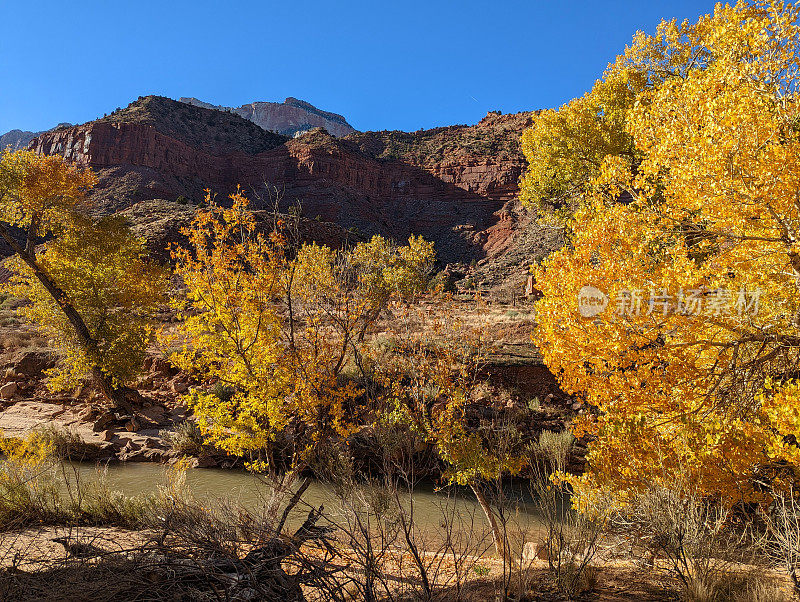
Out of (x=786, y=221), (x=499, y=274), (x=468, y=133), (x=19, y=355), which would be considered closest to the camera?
(x=786, y=221)

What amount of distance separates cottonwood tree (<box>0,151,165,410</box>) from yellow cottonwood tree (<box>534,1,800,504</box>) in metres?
15.4

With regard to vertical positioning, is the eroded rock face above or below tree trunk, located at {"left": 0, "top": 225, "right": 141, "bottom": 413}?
above

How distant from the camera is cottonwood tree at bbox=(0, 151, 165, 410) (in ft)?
48.1

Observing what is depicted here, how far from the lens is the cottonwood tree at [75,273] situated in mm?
14648

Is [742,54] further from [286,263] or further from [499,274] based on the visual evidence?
[499,274]

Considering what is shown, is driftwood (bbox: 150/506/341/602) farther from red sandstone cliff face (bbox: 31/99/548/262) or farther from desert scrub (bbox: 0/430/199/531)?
red sandstone cliff face (bbox: 31/99/548/262)

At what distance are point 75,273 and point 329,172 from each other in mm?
64817

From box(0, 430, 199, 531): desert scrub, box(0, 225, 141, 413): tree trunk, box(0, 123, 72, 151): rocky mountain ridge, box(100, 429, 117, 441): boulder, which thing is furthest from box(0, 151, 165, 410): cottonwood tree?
box(0, 123, 72, 151): rocky mountain ridge

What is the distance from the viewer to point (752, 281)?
246 inches

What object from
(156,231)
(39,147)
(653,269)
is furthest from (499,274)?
(39,147)

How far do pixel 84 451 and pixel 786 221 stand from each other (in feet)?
56.0

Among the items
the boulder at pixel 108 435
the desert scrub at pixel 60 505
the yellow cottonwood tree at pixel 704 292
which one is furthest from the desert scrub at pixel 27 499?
the yellow cottonwood tree at pixel 704 292

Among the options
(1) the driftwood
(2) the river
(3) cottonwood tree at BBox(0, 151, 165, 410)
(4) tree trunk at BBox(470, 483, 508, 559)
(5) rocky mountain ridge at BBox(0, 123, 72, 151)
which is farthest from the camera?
(5) rocky mountain ridge at BBox(0, 123, 72, 151)

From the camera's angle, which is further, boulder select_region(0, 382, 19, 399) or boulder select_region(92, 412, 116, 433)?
boulder select_region(0, 382, 19, 399)
